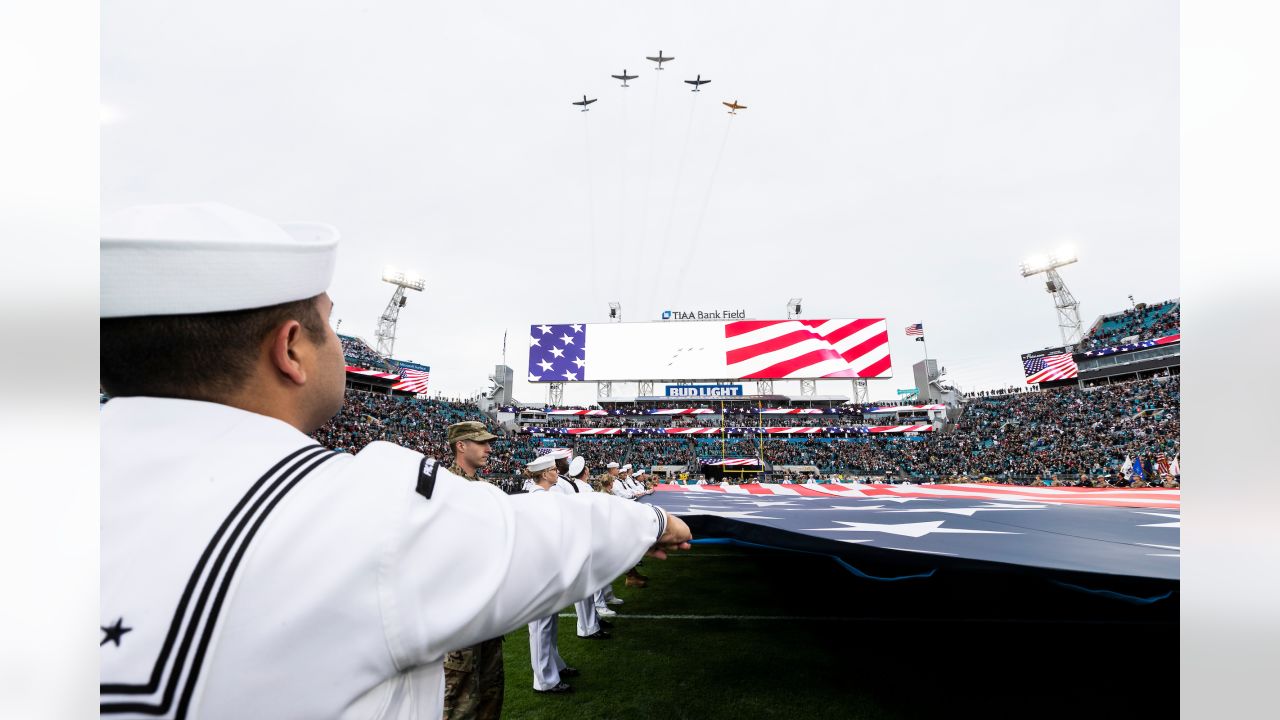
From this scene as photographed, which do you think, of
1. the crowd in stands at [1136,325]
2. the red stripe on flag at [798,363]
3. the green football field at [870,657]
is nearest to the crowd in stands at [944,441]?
the red stripe on flag at [798,363]

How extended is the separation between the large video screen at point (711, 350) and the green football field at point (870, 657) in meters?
26.9

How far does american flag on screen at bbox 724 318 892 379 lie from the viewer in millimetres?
32125

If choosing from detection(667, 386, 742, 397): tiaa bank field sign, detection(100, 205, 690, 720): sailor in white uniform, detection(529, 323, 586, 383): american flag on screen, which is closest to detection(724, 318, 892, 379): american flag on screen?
detection(667, 386, 742, 397): tiaa bank field sign

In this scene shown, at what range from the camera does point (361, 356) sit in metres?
43.2

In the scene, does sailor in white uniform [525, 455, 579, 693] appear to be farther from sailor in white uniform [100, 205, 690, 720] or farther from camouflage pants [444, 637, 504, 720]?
sailor in white uniform [100, 205, 690, 720]

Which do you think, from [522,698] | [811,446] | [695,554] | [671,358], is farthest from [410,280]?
[522,698]

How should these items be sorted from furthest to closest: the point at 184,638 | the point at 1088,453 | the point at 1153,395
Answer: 1. the point at 1153,395
2. the point at 1088,453
3. the point at 184,638

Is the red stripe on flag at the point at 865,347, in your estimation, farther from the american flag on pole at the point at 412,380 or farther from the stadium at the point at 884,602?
the american flag on pole at the point at 412,380

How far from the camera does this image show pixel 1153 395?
29.5 meters

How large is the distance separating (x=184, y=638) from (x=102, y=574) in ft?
0.51

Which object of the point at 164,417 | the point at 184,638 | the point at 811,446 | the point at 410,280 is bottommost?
the point at 811,446

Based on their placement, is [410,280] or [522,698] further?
[410,280]

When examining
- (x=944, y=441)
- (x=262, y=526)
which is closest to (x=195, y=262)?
(x=262, y=526)
